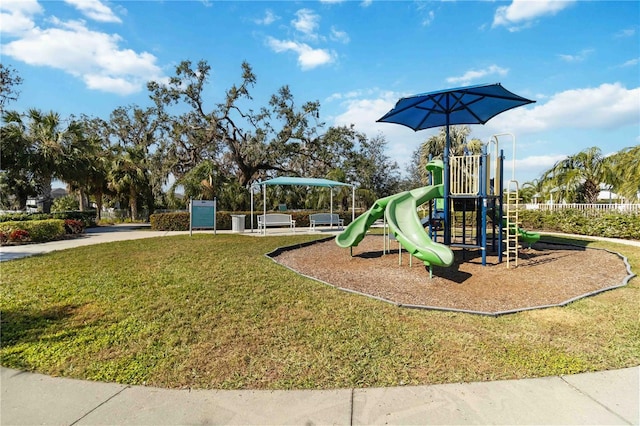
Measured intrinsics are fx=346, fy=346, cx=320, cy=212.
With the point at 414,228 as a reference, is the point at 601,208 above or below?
above

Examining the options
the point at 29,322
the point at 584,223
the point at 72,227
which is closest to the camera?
the point at 29,322

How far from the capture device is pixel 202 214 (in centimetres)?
1409

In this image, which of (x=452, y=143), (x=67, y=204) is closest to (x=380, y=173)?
(x=452, y=143)

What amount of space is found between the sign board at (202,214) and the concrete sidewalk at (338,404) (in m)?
11.0

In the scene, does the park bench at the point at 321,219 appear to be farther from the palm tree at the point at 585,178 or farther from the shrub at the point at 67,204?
the shrub at the point at 67,204

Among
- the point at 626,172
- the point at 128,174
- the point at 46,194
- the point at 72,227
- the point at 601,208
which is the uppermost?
the point at 128,174

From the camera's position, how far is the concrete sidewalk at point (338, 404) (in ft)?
8.32

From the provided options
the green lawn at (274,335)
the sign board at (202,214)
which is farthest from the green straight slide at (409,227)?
the sign board at (202,214)

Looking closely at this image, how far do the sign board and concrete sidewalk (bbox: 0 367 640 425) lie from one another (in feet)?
36.2

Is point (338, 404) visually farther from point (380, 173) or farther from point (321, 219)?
point (380, 173)

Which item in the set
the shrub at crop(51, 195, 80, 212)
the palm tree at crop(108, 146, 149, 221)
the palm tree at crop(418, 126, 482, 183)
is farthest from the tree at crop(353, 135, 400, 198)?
the shrub at crop(51, 195, 80, 212)

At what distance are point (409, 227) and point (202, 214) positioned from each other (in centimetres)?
953

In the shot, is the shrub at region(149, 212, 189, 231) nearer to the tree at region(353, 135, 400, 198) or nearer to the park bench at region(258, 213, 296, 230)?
the park bench at region(258, 213, 296, 230)

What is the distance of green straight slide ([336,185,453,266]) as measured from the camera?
6.32 m
